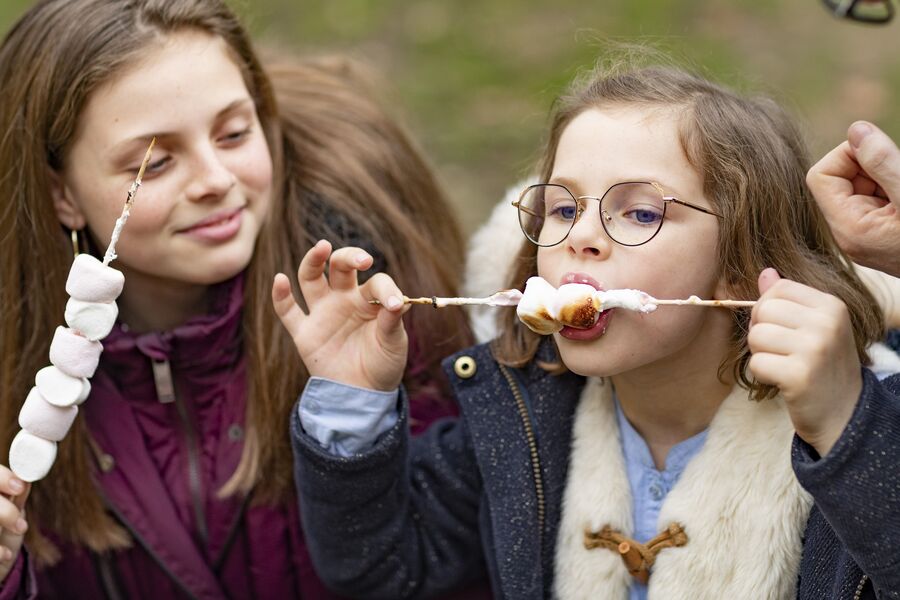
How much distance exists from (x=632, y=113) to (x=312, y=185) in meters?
1.10

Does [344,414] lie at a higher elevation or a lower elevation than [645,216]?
lower

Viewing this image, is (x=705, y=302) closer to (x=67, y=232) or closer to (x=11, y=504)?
(x=11, y=504)

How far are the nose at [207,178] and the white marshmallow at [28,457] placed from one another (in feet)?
2.07

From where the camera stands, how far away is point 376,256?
2.87m

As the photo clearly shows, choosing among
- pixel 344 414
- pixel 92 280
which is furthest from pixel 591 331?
pixel 92 280

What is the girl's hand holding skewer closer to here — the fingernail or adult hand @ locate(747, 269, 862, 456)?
adult hand @ locate(747, 269, 862, 456)

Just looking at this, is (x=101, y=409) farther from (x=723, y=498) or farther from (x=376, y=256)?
(x=723, y=498)

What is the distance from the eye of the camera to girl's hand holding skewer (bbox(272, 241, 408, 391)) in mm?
2305

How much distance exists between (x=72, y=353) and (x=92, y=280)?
0.54 feet

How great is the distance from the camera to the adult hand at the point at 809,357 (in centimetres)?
172

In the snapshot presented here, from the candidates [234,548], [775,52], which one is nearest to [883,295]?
[234,548]

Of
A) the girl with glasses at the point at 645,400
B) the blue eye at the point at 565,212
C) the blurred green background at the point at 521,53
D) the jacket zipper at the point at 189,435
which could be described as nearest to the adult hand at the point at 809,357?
the girl with glasses at the point at 645,400

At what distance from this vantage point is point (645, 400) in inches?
88.5

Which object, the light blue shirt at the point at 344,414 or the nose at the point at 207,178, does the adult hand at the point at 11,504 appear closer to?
the light blue shirt at the point at 344,414
